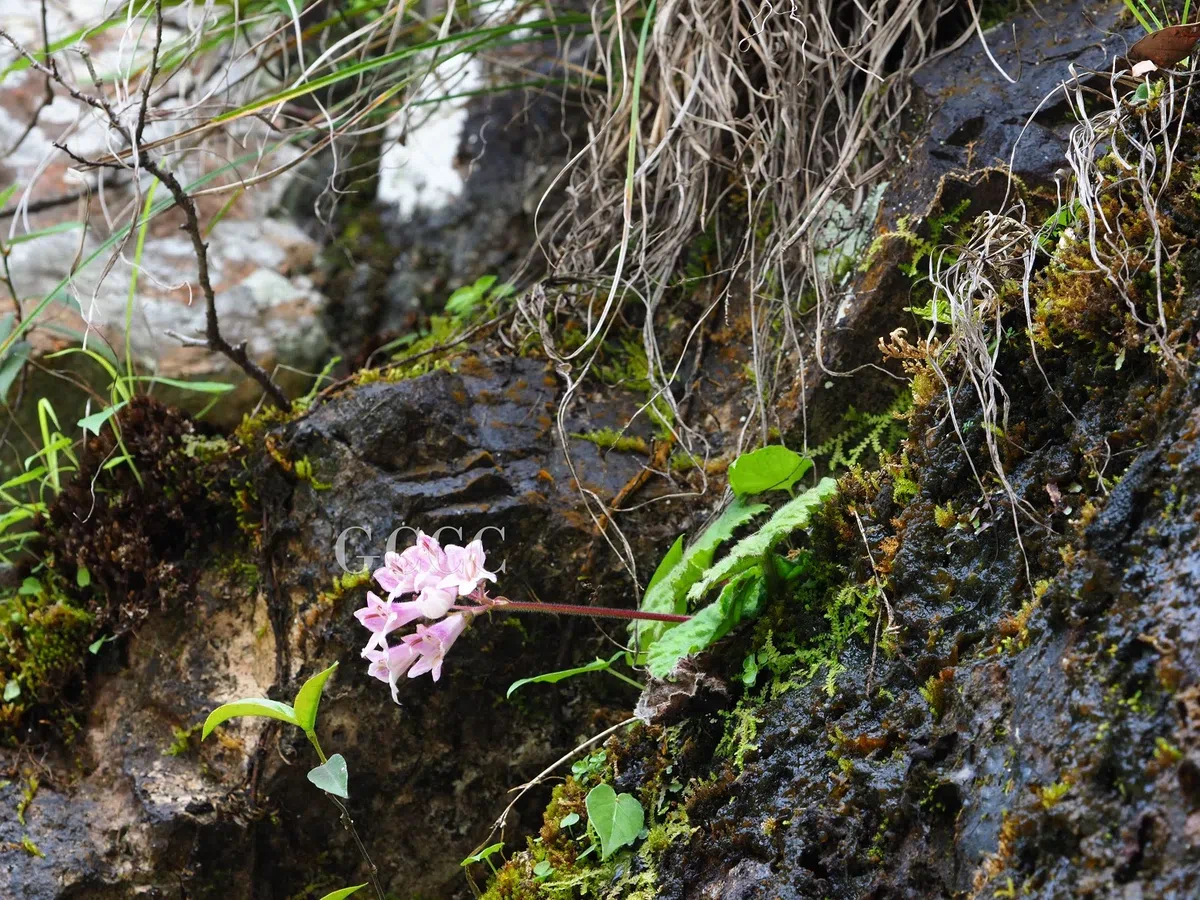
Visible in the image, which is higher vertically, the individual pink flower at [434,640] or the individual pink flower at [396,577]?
the individual pink flower at [396,577]

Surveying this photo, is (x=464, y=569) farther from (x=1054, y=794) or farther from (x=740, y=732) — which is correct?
(x=1054, y=794)

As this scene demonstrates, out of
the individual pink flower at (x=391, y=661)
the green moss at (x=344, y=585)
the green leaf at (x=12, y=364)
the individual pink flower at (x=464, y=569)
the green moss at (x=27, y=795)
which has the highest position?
the green leaf at (x=12, y=364)

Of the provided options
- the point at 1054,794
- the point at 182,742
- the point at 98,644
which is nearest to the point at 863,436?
the point at 1054,794

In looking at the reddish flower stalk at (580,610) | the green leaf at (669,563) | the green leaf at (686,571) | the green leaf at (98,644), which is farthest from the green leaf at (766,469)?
the green leaf at (98,644)

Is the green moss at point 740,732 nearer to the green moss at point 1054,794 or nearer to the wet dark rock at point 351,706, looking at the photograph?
the wet dark rock at point 351,706

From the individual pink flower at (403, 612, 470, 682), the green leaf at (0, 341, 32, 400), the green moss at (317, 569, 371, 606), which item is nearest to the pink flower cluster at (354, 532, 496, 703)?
the individual pink flower at (403, 612, 470, 682)

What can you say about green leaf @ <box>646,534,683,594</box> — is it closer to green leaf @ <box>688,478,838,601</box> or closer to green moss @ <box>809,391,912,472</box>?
green leaf @ <box>688,478,838,601</box>

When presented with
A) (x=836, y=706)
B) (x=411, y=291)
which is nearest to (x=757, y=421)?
(x=836, y=706)

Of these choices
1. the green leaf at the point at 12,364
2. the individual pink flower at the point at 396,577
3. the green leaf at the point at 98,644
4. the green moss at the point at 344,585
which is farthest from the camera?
the green leaf at the point at 12,364
